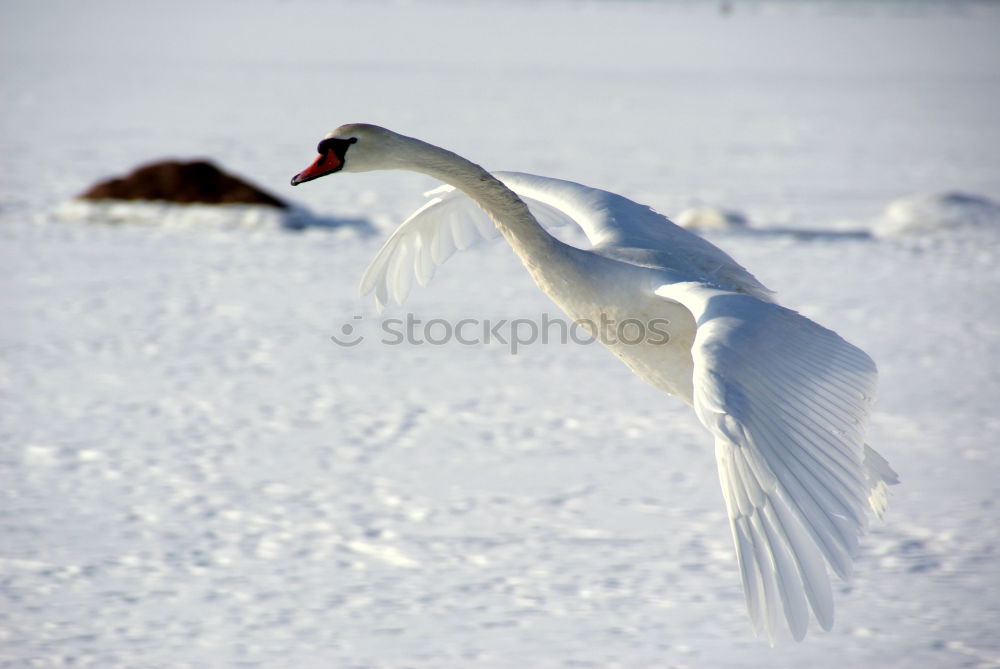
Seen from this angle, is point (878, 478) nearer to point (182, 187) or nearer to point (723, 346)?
point (723, 346)

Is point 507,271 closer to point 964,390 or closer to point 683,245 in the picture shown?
point 964,390

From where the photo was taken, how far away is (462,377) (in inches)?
273

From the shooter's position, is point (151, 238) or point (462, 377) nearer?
point (462, 377)

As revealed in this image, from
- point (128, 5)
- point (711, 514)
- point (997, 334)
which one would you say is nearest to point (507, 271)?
point (997, 334)

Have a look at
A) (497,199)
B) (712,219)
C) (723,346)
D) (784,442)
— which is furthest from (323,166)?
(712,219)

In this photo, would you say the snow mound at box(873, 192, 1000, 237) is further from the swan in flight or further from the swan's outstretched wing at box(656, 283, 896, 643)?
the swan's outstretched wing at box(656, 283, 896, 643)

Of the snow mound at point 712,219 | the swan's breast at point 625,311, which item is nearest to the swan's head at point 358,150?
the swan's breast at point 625,311

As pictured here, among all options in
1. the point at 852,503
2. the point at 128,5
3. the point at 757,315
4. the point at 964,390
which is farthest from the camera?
the point at 128,5

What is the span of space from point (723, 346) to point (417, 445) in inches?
116

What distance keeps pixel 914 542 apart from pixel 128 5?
5783 cm

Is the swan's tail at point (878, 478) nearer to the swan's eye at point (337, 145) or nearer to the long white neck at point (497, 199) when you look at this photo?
the long white neck at point (497, 199)

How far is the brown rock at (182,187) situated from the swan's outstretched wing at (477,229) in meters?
6.97

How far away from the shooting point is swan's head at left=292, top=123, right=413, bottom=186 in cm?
363

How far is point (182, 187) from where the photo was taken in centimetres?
1159
